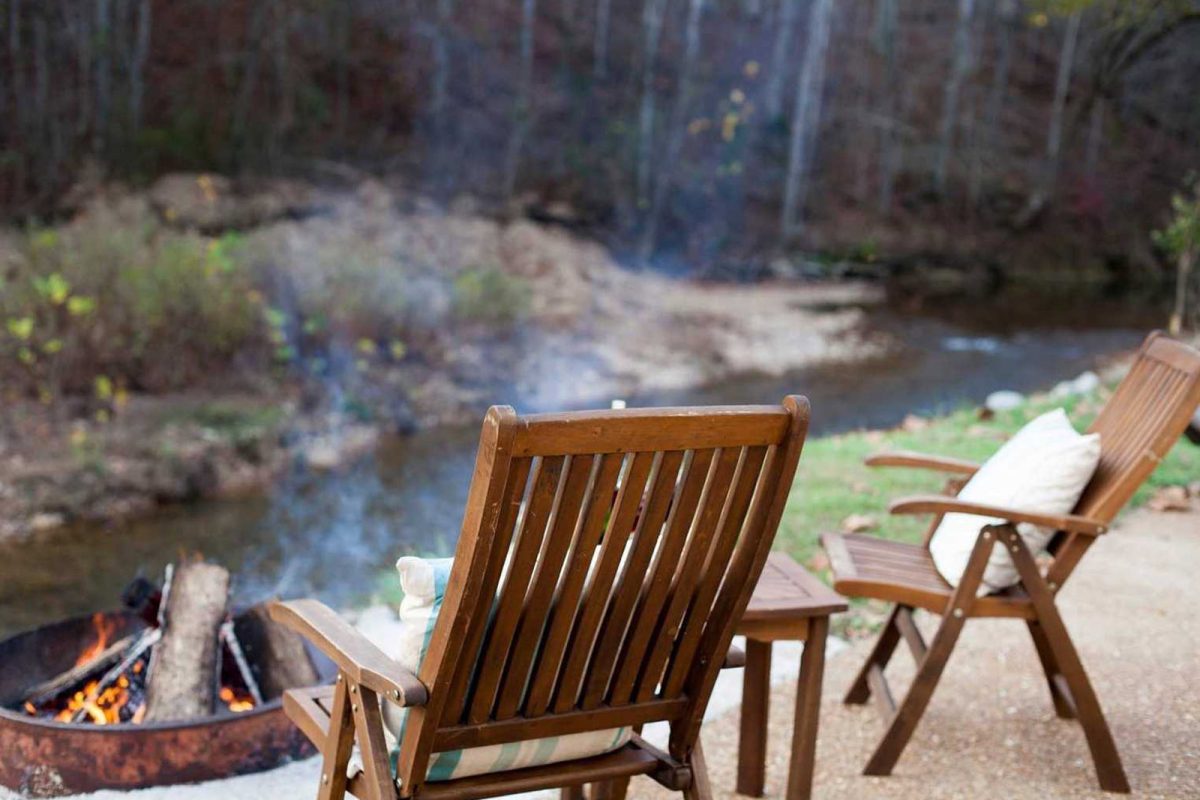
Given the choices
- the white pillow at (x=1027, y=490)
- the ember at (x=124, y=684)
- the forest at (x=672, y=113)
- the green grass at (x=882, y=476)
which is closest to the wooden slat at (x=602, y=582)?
the white pillow at (x=1027, y=490)

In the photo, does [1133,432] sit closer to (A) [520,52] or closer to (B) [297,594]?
(B) [297,594]

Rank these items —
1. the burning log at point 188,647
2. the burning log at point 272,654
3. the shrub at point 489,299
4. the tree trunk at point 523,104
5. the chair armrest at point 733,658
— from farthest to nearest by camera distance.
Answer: the tree trunk at point 523,104, the shrub at point 489,299, the burning log at point 272,654, the burning log at point 188,647, the chair armrest at point 733,658

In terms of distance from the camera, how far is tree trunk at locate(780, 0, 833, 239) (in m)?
21.3

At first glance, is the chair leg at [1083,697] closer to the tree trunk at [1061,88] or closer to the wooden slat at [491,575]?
the wooden slat at [491,575]

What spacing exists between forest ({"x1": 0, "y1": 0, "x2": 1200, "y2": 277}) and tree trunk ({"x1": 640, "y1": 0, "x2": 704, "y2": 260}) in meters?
0.05

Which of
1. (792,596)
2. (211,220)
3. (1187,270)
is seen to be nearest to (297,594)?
(792,596)

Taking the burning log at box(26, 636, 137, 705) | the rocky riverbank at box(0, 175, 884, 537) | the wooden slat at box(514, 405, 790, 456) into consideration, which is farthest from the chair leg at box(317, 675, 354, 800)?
the rocky riverbank at box(0, 175, 884, 537)

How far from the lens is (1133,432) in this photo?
313 cm

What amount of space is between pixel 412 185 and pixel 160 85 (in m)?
3.51

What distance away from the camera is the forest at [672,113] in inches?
591

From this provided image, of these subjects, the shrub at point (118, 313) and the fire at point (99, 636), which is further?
the shrub at point (118, 313)

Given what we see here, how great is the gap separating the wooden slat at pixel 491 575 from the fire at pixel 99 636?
6.48 feet

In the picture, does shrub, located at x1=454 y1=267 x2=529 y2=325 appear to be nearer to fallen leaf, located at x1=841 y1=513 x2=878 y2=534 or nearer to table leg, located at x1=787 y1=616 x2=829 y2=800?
fallen leaf, located at x1=841 y1=513 x2=878 y2=534

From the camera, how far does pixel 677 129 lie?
2019 cm
